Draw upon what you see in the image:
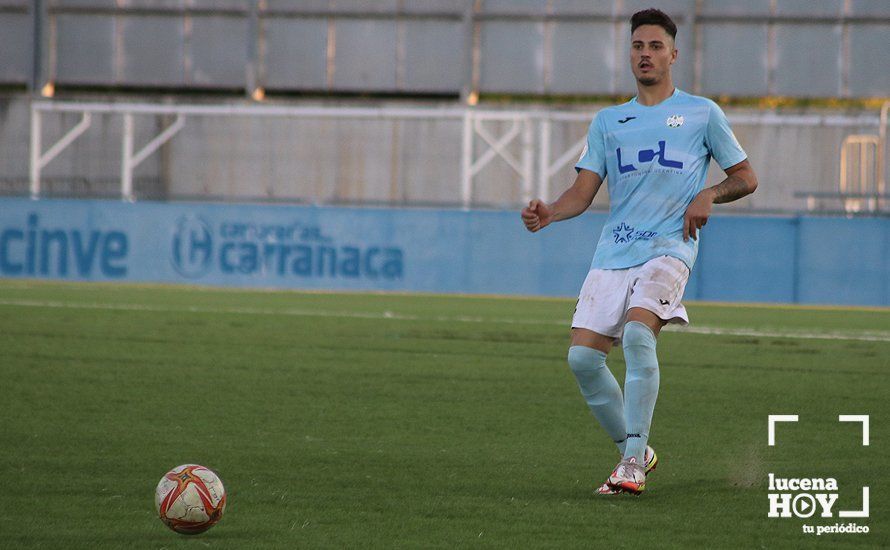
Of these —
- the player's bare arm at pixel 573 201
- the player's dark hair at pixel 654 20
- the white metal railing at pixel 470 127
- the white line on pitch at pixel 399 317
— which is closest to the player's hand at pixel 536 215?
A: the player's bare arm at pixel 573 201

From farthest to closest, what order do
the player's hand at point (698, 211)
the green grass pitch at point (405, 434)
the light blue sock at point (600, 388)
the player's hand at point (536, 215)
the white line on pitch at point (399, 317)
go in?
1. the white line on pitch at point (399, 317)
2. the player's hand at point (536, 215)
3. the light blue sock at point (600, 388)
4. the player's hand at point (698, 211)
5. the green grass pitch at point (405, 434)

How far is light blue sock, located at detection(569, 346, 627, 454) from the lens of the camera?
6609mm

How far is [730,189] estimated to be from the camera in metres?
6.59

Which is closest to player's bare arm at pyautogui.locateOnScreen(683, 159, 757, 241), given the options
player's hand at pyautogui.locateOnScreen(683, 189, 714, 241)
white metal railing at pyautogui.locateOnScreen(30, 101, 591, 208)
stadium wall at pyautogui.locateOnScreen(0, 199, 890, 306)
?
player's hand at pyautogui.locateOnScreen(683, 189, 714, 241)

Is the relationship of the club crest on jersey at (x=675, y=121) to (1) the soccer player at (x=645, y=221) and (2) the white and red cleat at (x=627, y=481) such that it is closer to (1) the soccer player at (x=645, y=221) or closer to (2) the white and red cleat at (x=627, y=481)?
(1) the soccer player at (x=645, y=221)

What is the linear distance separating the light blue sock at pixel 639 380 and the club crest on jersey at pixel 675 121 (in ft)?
3.04

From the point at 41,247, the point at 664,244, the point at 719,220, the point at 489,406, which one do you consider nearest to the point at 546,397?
the point at 489,406

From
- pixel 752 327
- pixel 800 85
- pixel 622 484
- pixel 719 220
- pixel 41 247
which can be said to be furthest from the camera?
pixel 800 85

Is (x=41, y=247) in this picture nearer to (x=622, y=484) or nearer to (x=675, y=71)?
(x=675, y=71)

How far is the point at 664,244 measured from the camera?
6.57 m

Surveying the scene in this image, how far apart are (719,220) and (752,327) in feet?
19.6

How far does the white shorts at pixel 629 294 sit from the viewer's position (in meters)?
6.47

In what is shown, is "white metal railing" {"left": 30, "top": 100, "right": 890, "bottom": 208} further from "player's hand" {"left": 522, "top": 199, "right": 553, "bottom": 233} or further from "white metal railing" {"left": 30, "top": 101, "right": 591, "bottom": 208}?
"player's hand" {"left": 522, "top": 199, "right": 553, "bottom": 233}

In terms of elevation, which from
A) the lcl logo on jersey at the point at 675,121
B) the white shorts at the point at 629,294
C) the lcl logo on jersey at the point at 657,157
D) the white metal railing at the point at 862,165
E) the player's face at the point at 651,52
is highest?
the white metal railing at the point at 862,165
